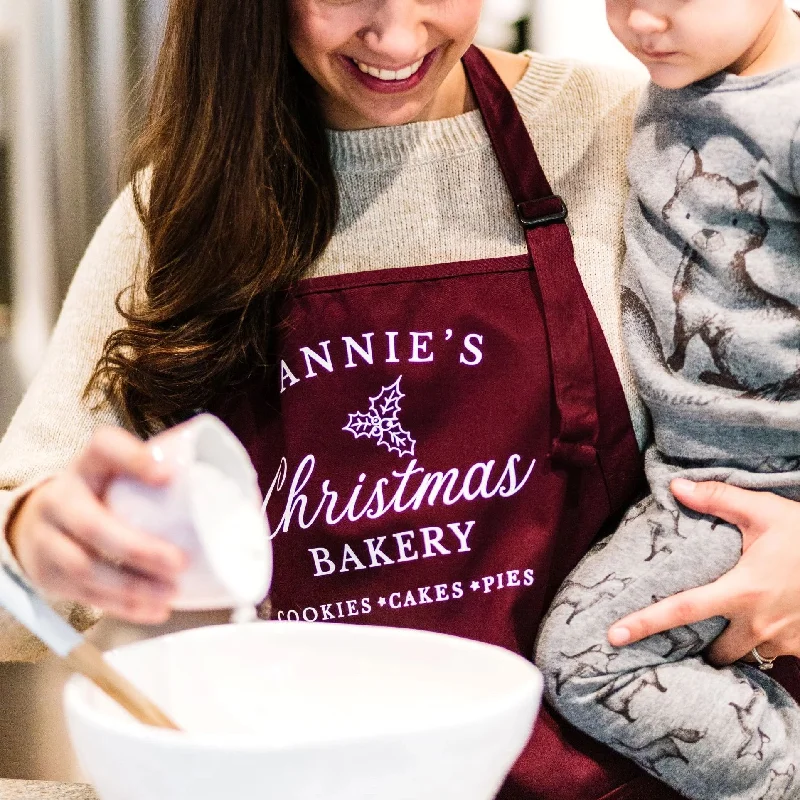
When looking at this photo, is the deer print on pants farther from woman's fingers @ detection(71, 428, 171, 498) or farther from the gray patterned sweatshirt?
woman's fingers @ detection(71, 428, 171, 498)

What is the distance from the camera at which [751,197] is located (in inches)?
39.3

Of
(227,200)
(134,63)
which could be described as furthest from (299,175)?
(134,63)

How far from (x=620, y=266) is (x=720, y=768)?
51cm

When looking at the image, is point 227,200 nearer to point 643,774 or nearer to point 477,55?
point 477,55

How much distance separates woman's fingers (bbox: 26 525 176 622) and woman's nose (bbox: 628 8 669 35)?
676 millimetres

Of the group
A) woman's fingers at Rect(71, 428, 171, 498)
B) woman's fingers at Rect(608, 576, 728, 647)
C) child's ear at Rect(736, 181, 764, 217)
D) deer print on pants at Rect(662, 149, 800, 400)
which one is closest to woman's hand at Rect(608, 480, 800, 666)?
woman's fingers at Rect(608, 576, 728, 647)

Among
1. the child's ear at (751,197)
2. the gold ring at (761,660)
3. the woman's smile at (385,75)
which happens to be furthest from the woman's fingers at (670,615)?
the woman's smile at (385,75)

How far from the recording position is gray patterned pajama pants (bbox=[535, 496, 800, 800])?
964 mm

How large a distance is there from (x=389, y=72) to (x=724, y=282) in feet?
1.26

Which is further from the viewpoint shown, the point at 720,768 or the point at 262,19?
the point at 262,19

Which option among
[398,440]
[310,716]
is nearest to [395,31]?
[398,440]

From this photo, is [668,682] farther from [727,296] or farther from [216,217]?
[216,217]

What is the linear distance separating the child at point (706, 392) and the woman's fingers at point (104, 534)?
48 centimetres

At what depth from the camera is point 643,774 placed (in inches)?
41.3
